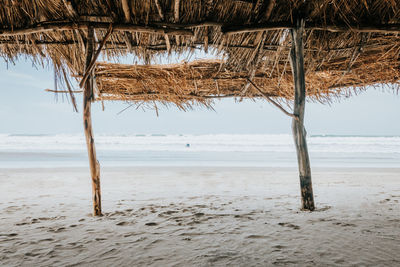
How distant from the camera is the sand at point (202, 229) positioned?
1.66 meters

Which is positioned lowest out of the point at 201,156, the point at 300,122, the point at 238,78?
the point at 201,156

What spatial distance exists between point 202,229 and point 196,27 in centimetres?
189

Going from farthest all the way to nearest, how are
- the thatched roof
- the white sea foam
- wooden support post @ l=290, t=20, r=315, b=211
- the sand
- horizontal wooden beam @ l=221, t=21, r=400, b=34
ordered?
the white sea foam → wooden support post @ l=290, t=20, r=315, b=211 → horizontal wooden beam @ l=221, t=21, r=400, b=34 → the thatched roof → the sand

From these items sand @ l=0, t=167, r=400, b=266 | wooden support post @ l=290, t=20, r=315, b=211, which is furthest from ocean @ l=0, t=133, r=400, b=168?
wooden support post @ l=290, t=20, r=315, b=211

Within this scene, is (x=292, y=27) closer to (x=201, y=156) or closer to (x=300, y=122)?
(x=300, y=122)

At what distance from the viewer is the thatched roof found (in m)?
2.06

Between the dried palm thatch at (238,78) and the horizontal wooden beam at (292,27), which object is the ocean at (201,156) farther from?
the horizontal wooden beam at (292,27)

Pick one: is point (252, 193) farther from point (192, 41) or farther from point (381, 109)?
point (381, 109)

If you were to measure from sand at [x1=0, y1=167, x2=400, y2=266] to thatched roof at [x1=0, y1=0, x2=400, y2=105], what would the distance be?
5.53 feet

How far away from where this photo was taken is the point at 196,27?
7.63ft

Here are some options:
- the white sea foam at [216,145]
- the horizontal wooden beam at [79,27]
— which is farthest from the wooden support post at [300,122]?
the white sea foam at [216,145]

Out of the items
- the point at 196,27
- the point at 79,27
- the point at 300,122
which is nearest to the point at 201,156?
the point at 300,122

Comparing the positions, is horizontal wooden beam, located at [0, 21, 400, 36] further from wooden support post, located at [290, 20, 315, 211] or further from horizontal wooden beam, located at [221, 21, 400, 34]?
wooden support post, located at [290, 20, 315, 211]

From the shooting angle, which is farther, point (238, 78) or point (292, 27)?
point (238, 78)
